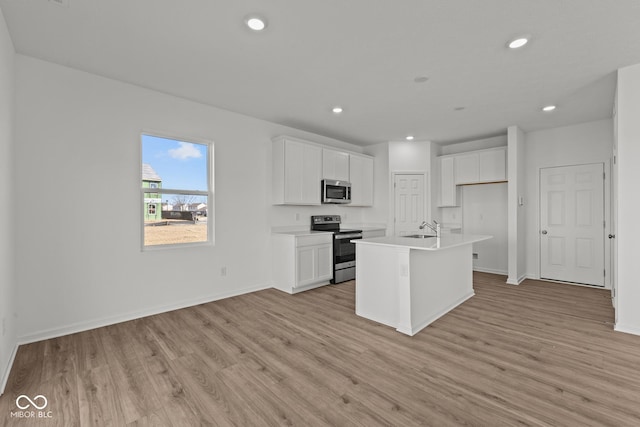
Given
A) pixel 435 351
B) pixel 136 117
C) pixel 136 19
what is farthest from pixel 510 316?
pixel 136 117

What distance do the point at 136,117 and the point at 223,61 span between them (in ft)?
4.40

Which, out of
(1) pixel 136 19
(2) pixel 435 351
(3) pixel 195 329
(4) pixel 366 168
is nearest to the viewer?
(1) pixel 136 19

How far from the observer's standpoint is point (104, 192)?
3.15 meters

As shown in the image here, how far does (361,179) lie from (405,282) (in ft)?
10.8

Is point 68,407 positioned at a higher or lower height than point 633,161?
lower

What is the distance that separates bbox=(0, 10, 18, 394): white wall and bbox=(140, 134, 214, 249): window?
1.12m

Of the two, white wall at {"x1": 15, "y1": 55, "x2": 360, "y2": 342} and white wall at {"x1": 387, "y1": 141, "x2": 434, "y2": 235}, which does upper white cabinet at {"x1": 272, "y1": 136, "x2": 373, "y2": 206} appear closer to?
white wall at {"x1": 387, "y1": 141, "x2": 434, "y2": 235}

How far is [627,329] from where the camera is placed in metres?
2.94

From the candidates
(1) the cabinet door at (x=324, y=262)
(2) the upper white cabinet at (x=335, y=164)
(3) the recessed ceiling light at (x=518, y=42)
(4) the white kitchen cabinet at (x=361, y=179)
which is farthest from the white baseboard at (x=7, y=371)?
(4) the white kitchen cabinet at (x=361, y=179)

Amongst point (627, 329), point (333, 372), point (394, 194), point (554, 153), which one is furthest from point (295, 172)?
point (554, 153)

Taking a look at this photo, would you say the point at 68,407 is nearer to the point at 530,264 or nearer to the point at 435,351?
the point at 435,351

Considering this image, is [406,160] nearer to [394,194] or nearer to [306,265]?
[394,194]

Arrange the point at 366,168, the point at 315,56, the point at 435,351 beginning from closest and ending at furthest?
the point at 435,351 → the point at 315,56 → the point at 366,168

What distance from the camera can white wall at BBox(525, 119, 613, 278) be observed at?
15.0ft
